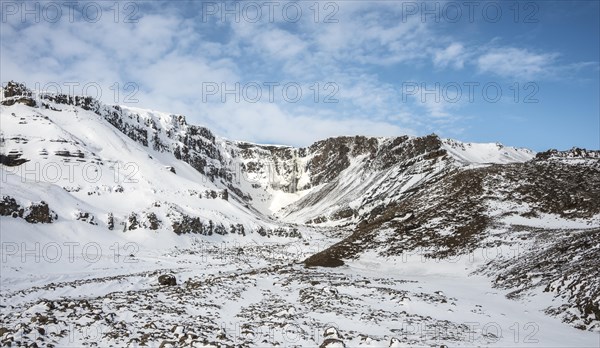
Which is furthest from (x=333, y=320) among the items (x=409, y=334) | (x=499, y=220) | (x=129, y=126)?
(x=129, y=126)

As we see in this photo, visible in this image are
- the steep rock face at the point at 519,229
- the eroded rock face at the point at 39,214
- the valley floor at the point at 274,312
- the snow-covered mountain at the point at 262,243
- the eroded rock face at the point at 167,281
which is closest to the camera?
the valley floor at the point at 274,312

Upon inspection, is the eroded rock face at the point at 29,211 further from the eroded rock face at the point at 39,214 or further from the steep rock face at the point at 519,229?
the steep rock face at the point at 519,229

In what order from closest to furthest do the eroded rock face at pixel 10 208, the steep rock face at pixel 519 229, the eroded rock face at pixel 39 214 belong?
the steep rock face at pixel 519 229
the eroded rock face at pixel 10 208
the eroded rock face at pixel 39 214

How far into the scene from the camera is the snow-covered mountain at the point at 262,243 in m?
15.6

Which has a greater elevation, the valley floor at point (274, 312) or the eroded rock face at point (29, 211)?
the eroded rock face at point (29, 211)

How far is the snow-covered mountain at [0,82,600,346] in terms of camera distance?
51.2ft

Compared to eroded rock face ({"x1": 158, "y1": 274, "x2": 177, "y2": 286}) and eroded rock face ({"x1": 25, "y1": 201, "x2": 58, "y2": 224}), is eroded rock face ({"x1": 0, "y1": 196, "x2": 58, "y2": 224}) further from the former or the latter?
eroded rock face ({"x1": 158, "y1": 274, "x2": 177, "y2": 286})

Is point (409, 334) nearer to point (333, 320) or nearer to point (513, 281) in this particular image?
point (333, 320)

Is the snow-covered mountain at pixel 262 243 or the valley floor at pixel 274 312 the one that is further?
the snow-covered mountain at pixel 262 243

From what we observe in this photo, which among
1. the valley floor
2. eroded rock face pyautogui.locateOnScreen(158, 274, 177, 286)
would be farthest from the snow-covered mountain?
eroded rock face pyautogui.locateOnScreen(158, 274, 177, 286)

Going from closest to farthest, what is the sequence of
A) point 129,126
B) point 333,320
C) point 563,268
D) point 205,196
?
point 333,320, point 563,268, point 205,196, point 129,126

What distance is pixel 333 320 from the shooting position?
16.1m

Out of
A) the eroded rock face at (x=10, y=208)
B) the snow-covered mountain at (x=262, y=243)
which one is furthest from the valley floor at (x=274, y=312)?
the eroded rock face at (x=10, y=208)

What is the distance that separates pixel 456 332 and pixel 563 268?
1255 cm
